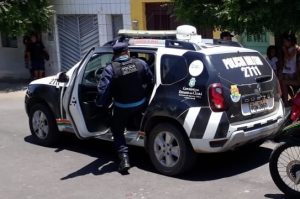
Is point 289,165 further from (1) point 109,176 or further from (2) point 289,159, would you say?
(1) point 109,176

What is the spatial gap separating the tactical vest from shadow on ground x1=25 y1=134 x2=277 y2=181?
3.18 feet

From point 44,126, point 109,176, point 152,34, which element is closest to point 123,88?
point 152,34

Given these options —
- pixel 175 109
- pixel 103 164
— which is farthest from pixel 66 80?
pixel 175 109

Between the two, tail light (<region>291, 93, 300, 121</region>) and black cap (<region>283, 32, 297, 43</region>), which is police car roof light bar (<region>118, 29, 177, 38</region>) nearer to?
tail light (<region>291, 93, 300, 121</region>)

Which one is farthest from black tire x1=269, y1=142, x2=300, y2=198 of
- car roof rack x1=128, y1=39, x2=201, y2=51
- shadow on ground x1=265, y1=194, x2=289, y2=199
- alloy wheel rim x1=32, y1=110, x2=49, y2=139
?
alloy wheel rim x1=32, y1=110, x2=49, y2=139

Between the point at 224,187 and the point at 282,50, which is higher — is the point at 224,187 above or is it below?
below

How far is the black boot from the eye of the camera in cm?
715

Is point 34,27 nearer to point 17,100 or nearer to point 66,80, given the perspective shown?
point 17,100

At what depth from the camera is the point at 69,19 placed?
1709 cm

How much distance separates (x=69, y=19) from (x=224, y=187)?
11580 mm

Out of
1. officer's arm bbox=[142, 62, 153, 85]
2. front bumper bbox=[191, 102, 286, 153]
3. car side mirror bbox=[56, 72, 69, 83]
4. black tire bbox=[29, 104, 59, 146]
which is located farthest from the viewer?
black tire bbox=[29, 104, 59, 146]

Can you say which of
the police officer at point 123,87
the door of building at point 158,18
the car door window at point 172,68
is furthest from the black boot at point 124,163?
the door of building at point 158,18

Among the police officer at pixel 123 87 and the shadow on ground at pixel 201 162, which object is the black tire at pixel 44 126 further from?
the police officer at pixel 123 87

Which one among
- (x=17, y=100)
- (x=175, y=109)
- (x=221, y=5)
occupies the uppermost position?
(x=221, y=5)
